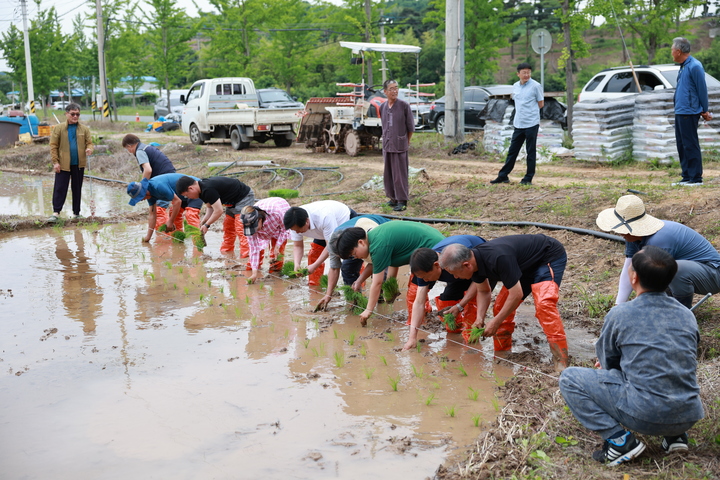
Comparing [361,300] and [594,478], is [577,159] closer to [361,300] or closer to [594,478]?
[361,300]

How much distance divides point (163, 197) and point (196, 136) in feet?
41.3

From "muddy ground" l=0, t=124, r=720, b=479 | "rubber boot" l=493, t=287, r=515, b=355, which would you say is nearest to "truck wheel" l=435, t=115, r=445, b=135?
"muddy ground" l=0, t=124, r=720, b=479

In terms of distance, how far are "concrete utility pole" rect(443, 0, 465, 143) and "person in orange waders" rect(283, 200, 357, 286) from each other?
949 centimetres

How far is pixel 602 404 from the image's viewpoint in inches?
137

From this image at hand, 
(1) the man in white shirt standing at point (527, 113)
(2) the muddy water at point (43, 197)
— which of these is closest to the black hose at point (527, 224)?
(1) the man in white shirt standing at point (527, 113)

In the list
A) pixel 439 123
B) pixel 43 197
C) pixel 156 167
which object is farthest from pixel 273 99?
pixel 156 167

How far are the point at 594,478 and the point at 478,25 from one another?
2488 centimetres

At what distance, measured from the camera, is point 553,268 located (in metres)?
5.10

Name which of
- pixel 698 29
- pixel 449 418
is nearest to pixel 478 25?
pixel 449 418

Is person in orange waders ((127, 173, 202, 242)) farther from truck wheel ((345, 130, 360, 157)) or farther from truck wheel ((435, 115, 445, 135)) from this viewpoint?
truck wheel ((435, 115, 445, 135))

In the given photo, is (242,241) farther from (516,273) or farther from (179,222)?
(516,273)

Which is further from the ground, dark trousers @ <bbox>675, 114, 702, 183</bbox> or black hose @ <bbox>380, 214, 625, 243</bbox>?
dark trousers @ <bbox>675, 114, 702, 183</bbox>

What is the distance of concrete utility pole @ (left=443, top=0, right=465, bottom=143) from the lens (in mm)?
15414

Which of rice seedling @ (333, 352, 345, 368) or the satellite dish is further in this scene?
the satellite dish
